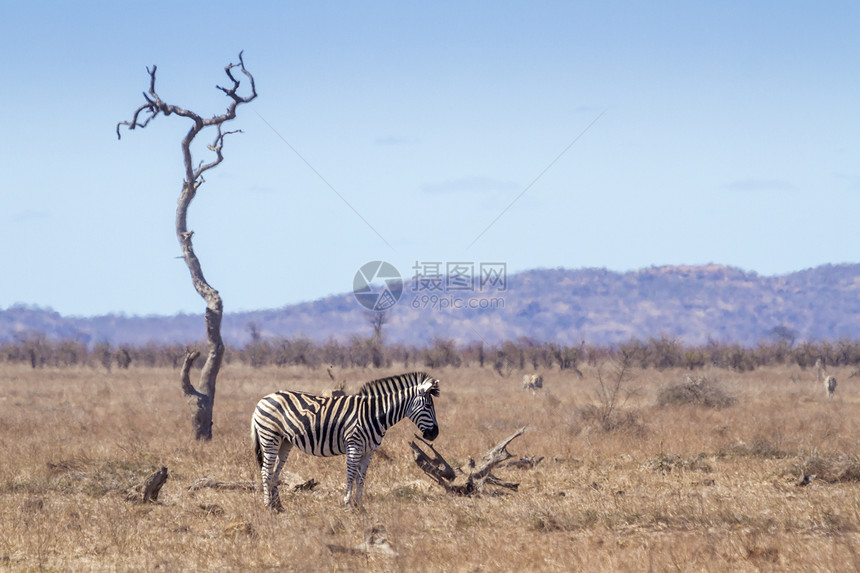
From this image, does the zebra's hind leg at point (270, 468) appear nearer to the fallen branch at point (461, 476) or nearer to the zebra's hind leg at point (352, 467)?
the zebra's hind leg at point (352, 467)

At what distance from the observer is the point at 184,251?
20.2 meters

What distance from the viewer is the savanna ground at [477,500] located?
9.26m

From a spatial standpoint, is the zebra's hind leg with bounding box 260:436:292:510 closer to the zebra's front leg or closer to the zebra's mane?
the zebra's front leg

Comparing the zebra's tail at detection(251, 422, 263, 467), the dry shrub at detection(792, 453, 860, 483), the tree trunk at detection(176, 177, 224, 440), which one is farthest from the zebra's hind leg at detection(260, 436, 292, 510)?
the dry shrub at detection(792, 453, 860, 483)

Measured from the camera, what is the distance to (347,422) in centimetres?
1238

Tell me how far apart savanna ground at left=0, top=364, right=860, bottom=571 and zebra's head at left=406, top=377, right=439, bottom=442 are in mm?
1021

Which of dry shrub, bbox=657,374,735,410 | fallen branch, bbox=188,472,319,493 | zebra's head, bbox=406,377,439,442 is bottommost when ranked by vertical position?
fallen branch, bbox=188,472,319,493

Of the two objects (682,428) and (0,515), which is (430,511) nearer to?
(0,515)

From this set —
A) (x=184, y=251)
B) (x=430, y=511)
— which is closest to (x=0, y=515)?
(x=430, y=511)

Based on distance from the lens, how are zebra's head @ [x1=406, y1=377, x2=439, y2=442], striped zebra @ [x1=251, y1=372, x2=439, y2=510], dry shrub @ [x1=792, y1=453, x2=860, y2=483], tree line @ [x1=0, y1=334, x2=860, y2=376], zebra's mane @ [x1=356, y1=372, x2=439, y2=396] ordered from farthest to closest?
tree line @ [x1=0, y1=334, x2=860, y2=376] < dry shrub @ [x1=792, y1=453, x2=860, y2=483] < zebra's mane @ [x1=356, y1=372, x2=439, y2=396] < zebra's head @ [x1=406, y1=377, x2=439, y2=442] < striped zebra @ [x1=251, y1=372, x2=439, y2=510]

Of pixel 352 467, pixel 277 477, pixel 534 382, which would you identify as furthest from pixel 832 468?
pixel 534 382

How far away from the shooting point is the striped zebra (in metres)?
12.3

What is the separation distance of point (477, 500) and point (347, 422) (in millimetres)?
2111

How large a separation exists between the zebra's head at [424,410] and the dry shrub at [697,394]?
52.1ft
